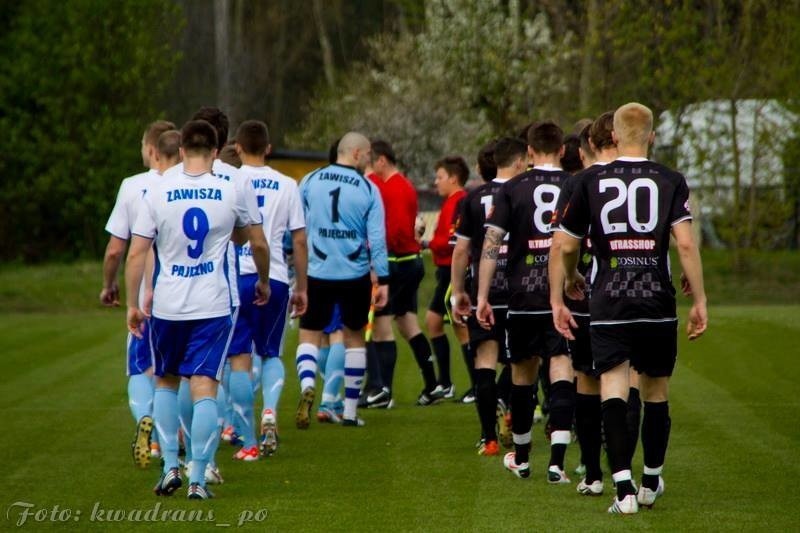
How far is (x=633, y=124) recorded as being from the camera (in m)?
7.41

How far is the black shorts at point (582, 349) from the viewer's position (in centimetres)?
803

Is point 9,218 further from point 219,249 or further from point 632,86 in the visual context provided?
point 219,249

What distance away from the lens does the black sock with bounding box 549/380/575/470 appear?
8570 millimetres

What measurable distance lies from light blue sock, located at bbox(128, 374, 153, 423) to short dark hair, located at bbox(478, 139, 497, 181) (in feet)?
10.1

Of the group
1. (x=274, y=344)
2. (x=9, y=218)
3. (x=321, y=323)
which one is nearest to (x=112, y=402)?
(x=321, y=323)

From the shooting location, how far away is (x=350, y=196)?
1109 cm

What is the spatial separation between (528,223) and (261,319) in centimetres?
204

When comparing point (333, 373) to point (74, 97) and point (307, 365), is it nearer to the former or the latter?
point (307, 365)

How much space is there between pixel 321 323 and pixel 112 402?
2664mm

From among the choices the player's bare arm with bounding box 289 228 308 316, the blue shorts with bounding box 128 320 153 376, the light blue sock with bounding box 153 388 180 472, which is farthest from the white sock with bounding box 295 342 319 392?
the light blue sock with bounding box 153 388 180 472

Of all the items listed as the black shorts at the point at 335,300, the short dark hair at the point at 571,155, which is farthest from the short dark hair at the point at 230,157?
the short dark hair at the point at 571,155

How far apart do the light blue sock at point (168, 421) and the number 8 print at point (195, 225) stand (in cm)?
87

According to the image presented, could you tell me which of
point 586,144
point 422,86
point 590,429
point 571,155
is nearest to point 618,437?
point 590,429

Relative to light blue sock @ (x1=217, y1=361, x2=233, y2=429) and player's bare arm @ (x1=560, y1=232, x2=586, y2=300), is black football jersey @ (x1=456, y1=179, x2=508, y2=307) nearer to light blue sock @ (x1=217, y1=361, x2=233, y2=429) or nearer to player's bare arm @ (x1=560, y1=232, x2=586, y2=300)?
player's bare arm @ (x1=560, y1=232, x2=586, y2=300)
